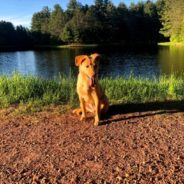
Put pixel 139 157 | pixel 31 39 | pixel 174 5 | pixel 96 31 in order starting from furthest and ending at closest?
pixel 31 39 < pixel 96 31 < pixel 174 5 < pixel 139 157

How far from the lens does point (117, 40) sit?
87500mm

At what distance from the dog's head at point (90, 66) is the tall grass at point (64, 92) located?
4.36 feet

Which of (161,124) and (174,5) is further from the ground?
(174,5)

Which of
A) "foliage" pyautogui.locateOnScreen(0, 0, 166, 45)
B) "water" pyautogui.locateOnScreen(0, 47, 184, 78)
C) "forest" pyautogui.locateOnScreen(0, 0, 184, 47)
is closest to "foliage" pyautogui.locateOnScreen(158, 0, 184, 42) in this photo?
"forest" pyautogui.locateOnScreen(0, 0, 184, 47)

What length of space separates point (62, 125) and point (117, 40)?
83.6 m

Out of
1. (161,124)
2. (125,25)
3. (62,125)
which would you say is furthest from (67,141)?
(125,25)

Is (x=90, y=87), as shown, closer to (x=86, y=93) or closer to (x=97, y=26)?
(x=86, y=93)

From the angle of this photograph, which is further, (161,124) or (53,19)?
(53,19)

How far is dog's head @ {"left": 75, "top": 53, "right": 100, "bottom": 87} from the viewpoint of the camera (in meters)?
5.20

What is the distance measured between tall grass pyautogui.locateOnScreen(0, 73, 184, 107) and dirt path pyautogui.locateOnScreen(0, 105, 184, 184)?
862mm

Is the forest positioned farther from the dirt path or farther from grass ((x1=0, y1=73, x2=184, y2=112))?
the dirt path

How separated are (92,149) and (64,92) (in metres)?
3.00

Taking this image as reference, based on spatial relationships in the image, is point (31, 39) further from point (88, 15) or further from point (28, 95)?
point (28, 95)

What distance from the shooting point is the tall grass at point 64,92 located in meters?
6.78
